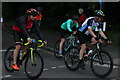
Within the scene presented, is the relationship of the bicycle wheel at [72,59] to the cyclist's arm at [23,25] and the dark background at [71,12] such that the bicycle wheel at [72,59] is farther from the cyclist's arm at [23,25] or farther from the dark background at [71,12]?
the dark background at [71,12]

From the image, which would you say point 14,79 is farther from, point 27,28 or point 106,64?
point 106,64

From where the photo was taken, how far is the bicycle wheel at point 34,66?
22.2ft

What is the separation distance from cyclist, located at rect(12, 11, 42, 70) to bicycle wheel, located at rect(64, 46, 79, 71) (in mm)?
1349

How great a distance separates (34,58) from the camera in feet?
22.7

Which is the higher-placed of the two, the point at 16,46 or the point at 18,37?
the point at 18,37

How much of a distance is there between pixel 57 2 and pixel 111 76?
15.0 meters

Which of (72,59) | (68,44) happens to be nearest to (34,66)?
(72,59)

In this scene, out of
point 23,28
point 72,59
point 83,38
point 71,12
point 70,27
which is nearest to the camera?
point 23,28

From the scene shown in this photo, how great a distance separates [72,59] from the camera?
8148 mm

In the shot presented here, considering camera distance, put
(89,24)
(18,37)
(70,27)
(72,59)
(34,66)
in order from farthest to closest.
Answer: (70,27)
(72,59)
(89,24)
(18,37)
(34,66)

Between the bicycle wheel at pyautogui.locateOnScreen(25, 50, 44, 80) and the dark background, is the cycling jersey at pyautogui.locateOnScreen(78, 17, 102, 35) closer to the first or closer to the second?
the bicycle wheel at pyautogui.locateOnScreen(25, 50, 44, 80)

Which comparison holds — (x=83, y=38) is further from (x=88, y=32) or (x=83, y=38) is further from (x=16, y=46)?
(x=16, y=46)

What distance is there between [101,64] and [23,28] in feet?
7.55

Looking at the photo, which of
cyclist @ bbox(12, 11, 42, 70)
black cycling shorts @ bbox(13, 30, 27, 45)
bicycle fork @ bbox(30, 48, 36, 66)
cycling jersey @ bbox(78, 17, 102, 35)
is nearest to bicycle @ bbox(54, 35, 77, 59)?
cycling jersey @ bbox(78, 17, 102, 35)
